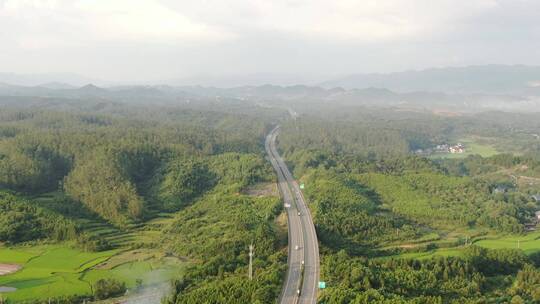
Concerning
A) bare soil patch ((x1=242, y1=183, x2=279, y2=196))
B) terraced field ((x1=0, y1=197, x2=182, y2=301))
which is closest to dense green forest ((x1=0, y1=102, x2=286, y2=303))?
terraced field ((x1=0, y1=197, x2=182, y2=301))

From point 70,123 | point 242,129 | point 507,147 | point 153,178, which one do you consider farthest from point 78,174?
point 507,147

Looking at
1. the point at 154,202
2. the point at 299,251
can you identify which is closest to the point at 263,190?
the point at 154,202

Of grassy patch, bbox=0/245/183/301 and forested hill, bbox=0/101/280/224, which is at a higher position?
forested hill, bbox=0/101/280/224

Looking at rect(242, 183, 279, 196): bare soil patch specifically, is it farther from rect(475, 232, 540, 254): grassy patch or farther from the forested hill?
rect(475, 232, 540, 254): grassy patch

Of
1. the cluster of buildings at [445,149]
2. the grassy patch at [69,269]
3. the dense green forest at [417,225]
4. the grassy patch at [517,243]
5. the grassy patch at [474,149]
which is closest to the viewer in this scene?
the dense green forest at [417,225]

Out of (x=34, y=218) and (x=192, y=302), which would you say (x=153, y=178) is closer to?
(x=34, y=218)

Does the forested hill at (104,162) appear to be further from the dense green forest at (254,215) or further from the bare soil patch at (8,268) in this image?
the bare soil patch at (8,268)

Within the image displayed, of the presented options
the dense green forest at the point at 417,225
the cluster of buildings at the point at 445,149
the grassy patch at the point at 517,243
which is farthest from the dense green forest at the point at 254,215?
the cluster of buildings at the point at 445,149

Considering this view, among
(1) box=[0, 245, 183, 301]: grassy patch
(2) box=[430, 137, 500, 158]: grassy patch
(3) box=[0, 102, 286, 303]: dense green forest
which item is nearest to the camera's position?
(3) box=[0, 102, 286, 303]: dense green forest
